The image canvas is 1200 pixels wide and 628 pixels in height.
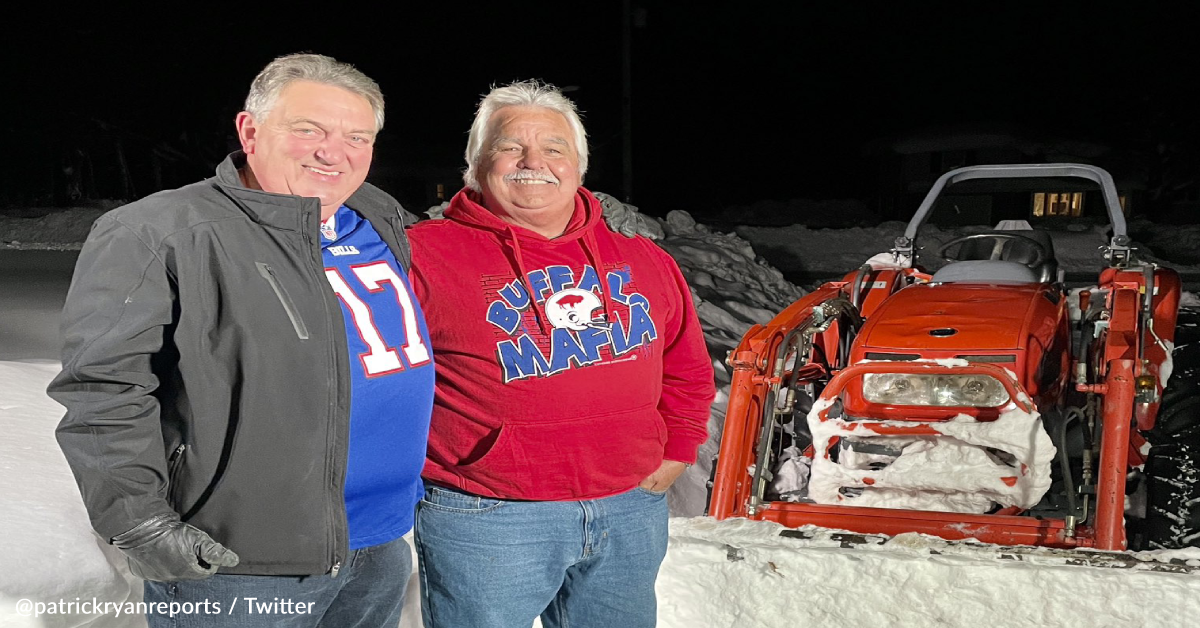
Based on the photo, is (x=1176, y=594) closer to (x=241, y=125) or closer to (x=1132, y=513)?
(x=1132, y=513)

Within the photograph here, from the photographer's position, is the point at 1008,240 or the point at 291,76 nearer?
the point at 291,76

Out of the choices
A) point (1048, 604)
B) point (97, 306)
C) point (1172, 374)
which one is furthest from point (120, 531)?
point (1172, 374)

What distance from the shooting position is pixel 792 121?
47531 mm

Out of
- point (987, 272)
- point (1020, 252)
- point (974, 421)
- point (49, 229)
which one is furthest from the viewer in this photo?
point (49, 229)

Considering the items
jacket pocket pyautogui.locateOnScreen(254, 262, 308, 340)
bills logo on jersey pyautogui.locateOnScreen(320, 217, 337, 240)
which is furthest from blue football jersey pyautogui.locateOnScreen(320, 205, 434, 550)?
jacket pocket pyautogui.locateOnScreen(254, 262, 308, 340)

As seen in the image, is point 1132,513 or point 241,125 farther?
point 1132,513

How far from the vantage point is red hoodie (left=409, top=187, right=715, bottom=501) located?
216cm

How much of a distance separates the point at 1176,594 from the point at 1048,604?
32cm

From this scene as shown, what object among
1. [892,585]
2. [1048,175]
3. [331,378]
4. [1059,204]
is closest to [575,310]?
[331,378]

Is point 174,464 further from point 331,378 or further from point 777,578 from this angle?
point 777,578

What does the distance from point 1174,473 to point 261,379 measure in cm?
334

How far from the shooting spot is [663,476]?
7.83 feet

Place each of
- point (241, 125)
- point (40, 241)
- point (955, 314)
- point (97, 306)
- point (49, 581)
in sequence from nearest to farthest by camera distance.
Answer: point (97, 306) < point (241, 125) < point (49, 581) < point (955, 314) < point (40, 241)

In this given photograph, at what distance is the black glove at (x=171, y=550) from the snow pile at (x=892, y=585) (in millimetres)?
1648
